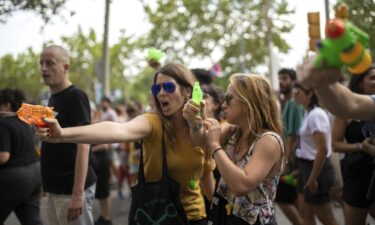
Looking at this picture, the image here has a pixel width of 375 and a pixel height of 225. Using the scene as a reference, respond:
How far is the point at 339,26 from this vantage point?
1.45 m

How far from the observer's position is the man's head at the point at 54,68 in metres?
3.38

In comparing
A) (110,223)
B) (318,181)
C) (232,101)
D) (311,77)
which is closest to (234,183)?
(232,101)

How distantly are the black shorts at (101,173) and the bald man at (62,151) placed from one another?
2749 millimetres

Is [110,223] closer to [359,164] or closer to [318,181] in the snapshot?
[318,181]

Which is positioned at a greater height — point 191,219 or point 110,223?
point 191,219

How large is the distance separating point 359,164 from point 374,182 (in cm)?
50

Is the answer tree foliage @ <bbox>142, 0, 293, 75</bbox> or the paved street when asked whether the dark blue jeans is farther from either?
tree foliage @ <bbox>142, 0, 293, 75</bbox>

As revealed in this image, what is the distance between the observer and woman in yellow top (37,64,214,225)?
2.44 metres

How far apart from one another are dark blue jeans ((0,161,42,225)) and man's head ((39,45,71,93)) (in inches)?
36.4

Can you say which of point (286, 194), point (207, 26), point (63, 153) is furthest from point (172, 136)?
point (207, 26)

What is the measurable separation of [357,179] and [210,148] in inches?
73.3

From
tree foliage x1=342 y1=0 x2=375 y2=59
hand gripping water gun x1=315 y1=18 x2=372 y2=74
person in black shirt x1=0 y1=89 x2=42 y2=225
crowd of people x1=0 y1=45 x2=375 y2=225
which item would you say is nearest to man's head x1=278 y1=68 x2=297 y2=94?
crowd of people x1=0 y1=45 x2=375 y2=225

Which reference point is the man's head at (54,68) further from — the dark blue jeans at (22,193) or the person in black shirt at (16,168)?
the dark blue jeans at (22,193)

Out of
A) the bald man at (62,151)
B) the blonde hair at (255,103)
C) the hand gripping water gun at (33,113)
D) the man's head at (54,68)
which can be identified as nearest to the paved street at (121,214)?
the bald man at (62,151)
